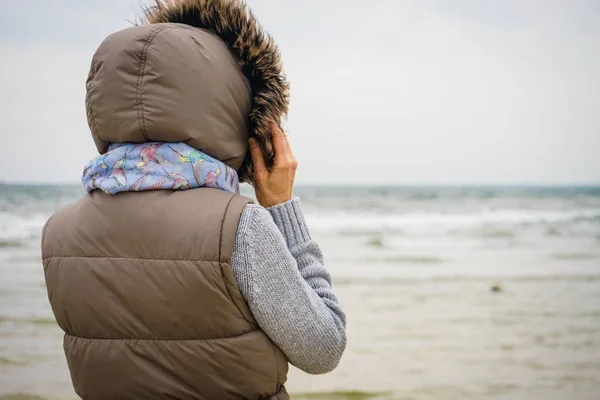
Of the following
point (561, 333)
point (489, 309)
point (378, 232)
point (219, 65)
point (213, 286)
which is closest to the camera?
point (213, 286)

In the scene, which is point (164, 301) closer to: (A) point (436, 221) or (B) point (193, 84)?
(B) point (193, 84)

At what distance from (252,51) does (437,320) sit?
14.2 ft

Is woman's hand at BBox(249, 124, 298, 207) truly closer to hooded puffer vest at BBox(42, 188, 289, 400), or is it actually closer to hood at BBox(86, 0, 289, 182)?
hood at BBox(86, 0, 289, 182)

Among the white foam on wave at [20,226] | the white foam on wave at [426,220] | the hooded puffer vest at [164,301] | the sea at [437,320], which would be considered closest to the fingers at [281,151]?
the hooded puffer vest at [164,301]

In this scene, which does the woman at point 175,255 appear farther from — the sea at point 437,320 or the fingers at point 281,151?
the sea at point 437,320

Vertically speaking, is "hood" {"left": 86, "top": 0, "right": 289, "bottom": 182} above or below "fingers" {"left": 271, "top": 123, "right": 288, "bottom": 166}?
above

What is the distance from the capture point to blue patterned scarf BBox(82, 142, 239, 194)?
123 centimetres

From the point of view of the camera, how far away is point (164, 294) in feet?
3.96

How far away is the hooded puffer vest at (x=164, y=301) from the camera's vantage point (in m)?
1.19

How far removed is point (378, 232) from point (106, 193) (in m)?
12.8

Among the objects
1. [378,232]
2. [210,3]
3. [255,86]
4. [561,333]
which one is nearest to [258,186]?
[255,86]

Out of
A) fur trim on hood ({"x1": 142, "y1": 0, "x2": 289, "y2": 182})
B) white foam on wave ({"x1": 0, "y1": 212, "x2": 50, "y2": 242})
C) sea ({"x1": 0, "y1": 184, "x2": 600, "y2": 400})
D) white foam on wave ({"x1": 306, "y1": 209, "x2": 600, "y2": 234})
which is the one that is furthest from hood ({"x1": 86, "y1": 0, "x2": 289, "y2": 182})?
white foam on wave ({"x1": 306, "y1": 209, "x2": 600, "y2": 234})

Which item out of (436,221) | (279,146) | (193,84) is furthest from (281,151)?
(436,221)

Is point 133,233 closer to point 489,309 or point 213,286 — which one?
point 213,286
